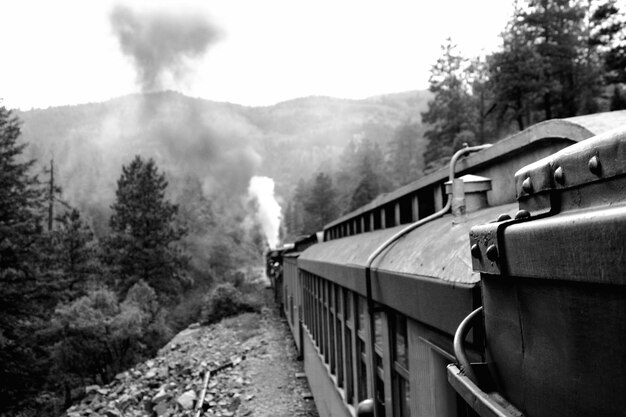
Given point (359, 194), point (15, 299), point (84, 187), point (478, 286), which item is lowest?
point (15, 299)

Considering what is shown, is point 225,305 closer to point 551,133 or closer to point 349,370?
point 349,370

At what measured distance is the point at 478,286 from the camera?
170 centimetres

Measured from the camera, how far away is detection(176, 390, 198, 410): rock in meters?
12.8

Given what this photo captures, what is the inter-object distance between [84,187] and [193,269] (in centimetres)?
6117

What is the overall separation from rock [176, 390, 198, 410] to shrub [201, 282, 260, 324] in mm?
17555

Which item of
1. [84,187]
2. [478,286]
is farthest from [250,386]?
[84,187]

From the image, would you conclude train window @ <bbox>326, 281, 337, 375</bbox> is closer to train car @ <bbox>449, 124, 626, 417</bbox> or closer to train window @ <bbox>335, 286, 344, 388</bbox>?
train window @ <bbox>335, 286, 344, 388</bbox>

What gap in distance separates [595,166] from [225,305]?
31306 millimetres

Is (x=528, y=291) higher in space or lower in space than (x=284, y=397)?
higher

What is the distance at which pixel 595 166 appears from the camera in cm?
106

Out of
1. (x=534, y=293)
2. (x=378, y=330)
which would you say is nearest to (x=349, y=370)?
(x=378, y=330)

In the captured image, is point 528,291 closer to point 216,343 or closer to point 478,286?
point 478,286

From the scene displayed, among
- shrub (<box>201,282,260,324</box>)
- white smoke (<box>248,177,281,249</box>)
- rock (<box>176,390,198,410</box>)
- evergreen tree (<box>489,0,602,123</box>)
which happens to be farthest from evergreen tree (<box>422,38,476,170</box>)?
white smoke (<box>248,177,281,249</box>)

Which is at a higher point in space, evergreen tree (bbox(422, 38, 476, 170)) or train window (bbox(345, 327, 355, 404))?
evergreen tree (bbox(422, 38, 476, 170))
